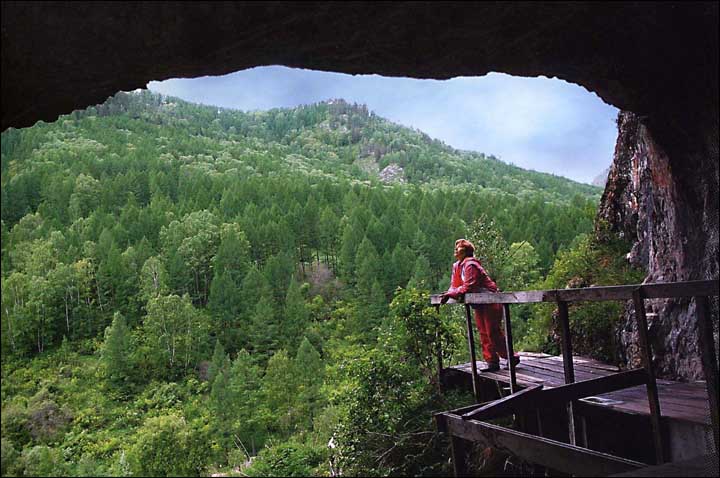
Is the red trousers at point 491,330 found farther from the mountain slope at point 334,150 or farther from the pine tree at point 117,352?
the mountain slope at point 334,150

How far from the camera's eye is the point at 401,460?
5797mm

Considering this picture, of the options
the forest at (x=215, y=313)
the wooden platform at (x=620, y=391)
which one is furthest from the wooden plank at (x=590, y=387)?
the forest at (x=215, y=313)

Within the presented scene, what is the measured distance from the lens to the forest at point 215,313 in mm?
3057

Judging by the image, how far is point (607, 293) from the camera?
450 cm

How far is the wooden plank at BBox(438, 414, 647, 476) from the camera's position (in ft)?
8.97

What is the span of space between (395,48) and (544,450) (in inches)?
97.7

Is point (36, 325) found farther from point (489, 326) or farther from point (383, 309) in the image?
point (383, 309)

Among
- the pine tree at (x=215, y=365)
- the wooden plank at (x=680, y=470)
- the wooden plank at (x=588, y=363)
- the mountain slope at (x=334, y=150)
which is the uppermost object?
the mountain slope at (x=334, y=150)

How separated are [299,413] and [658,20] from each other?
12.2 metres

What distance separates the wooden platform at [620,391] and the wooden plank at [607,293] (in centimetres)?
107

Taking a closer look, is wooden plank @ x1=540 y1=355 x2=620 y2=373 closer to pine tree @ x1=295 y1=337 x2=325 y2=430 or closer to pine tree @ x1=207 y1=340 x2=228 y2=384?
pine tree @ x1=295 y1=337 x2=325 y2=430

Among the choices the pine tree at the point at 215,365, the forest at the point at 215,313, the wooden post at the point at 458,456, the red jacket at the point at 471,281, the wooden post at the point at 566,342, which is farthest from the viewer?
the pine tree at the point at 215,365

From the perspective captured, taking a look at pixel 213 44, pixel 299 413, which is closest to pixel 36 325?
pixel 213 44

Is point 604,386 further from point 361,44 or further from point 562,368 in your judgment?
point 361,44
